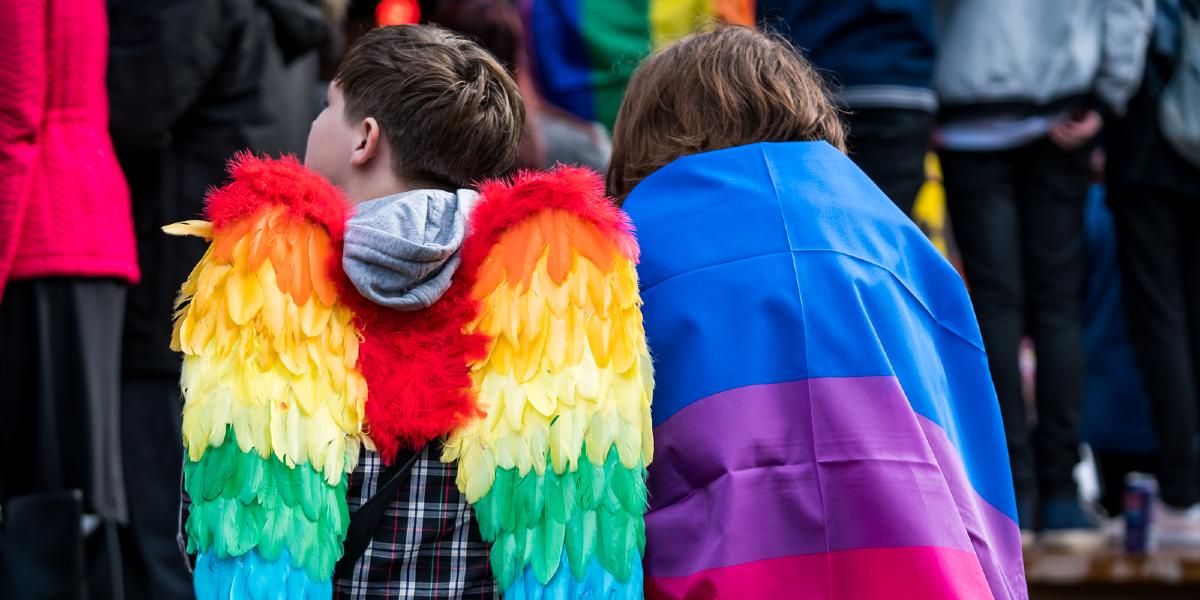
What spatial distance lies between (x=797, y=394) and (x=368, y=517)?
2.22 feet

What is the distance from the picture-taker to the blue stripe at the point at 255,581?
1.88 meters

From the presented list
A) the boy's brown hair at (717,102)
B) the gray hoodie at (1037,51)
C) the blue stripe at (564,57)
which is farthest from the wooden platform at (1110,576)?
the boy's brown hair at (717,102)

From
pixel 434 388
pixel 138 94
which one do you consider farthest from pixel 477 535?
pixel 138 94

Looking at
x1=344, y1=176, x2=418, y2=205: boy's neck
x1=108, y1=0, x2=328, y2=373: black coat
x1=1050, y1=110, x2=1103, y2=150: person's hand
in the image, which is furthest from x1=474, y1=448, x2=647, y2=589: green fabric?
x1=1050, y1=110, x2=1103, y2=150: person's hand

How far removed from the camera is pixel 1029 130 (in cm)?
423

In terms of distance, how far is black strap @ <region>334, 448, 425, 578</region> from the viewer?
77.2 inches

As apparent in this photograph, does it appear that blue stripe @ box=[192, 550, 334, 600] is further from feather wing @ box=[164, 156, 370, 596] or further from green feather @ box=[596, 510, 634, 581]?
green feather @ box=[596, 510, 634, 581]

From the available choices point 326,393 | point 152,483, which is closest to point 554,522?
point 326,393

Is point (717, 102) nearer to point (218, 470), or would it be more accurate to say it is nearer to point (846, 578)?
point (846, 578)

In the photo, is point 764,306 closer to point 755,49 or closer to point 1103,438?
point 755,49

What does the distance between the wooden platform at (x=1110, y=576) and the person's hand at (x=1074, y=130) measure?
125 centimetres

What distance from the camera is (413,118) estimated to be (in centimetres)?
211

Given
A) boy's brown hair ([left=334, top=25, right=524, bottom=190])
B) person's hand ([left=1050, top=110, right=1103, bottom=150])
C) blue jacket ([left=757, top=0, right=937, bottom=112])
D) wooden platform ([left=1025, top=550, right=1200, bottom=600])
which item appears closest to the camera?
boy's brown hair ([left=334, top=25, right=524, bottom=190])

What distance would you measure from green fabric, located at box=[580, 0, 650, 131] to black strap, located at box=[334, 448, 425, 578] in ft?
8.21
